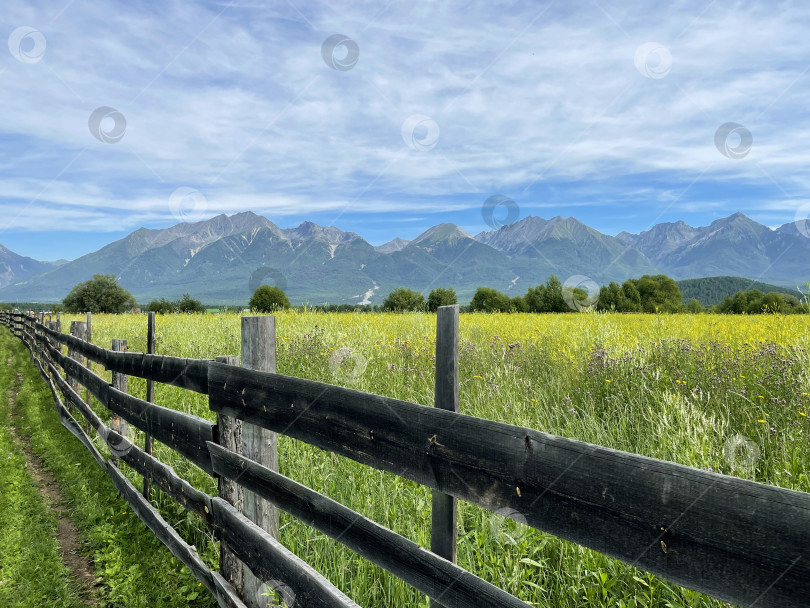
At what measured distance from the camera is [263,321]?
3.04 metres

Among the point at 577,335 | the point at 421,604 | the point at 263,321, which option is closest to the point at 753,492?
the point at 421,604

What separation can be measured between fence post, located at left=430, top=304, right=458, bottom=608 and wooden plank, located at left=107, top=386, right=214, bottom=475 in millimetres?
2127

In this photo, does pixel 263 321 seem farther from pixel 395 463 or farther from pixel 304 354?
pixel 304 354

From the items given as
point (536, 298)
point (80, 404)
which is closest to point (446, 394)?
point (80, 404)

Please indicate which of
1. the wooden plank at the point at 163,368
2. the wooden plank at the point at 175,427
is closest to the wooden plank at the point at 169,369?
the wooden plank at the point at 163,368

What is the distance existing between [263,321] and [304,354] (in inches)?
231

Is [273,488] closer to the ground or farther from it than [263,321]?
closer to the ground

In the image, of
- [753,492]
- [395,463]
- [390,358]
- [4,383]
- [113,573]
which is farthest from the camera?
[4,383]

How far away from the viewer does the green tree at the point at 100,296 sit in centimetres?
7888

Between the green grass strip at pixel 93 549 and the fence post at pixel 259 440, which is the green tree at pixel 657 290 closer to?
the green grass strip at pixel 93 549

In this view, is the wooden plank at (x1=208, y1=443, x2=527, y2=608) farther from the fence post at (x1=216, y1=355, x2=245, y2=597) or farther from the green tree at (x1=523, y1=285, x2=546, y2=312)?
the green tree at (x1=523, y1=285, x2=546, y2=312)

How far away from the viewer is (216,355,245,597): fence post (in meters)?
3.21

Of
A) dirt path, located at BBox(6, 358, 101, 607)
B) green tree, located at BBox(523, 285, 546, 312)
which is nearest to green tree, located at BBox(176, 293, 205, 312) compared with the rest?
dirt path, located at BBox(6, 358, 101, 607)

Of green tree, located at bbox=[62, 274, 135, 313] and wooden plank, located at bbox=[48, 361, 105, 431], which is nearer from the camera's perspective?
wooden plank, located at bbox=[48, 361, 105, 431]
